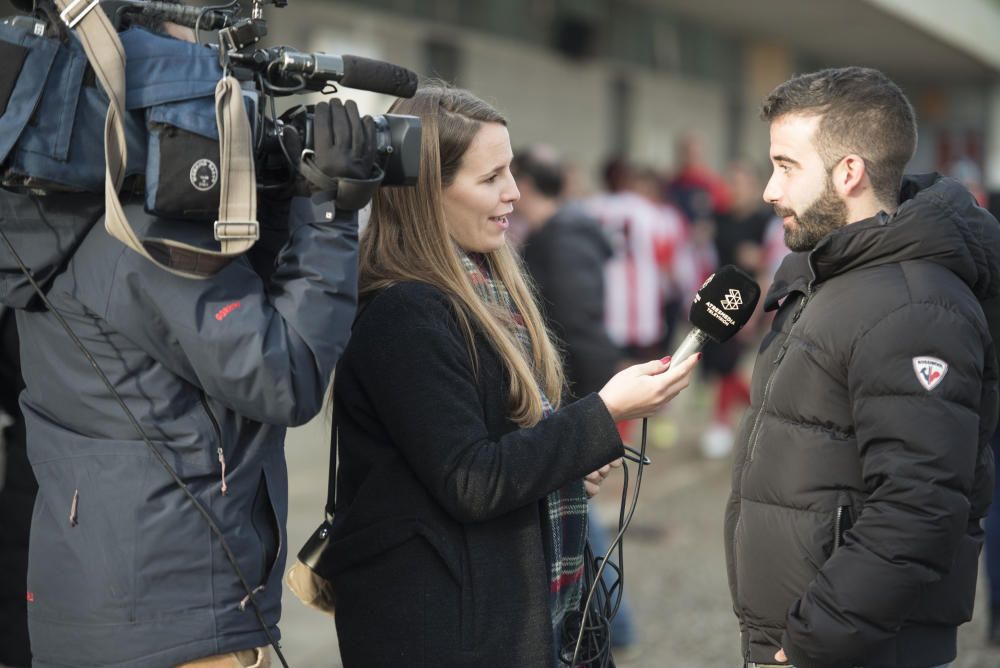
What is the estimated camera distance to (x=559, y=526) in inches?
106

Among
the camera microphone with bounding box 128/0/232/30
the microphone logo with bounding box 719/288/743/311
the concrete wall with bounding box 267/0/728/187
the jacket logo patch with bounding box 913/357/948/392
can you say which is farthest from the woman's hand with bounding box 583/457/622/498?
the concrete wall with bounding box 267/0/728/187

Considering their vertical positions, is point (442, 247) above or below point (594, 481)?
above

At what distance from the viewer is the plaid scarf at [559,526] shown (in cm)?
266

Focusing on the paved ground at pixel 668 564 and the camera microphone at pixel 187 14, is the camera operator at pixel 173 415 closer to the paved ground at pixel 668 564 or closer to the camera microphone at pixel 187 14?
the camera microphone at pixel 187 14

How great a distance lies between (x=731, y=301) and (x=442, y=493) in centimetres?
72

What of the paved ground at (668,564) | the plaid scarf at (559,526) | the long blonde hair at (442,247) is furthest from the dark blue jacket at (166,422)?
the paved ground at (668,564)

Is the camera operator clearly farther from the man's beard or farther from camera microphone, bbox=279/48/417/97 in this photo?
the man's beard

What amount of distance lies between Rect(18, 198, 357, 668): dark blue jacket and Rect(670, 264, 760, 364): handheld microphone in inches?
30.5

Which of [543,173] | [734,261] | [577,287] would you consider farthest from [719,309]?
[734,261]

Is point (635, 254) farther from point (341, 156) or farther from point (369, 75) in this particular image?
point (341, 156)

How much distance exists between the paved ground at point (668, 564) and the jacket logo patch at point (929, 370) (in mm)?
1318

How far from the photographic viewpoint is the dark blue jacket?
2.12 m

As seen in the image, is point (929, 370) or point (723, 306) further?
point (723, 306)

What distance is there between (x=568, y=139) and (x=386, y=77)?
1146 centimetres
